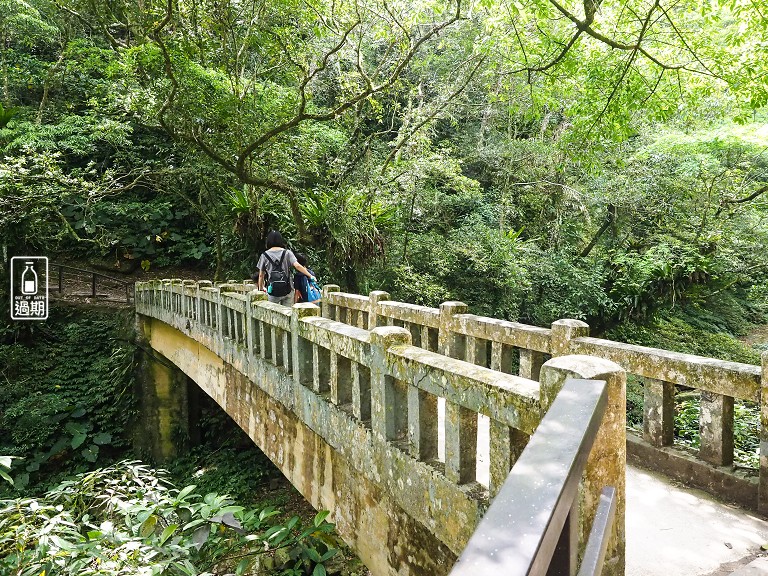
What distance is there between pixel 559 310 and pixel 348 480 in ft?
34.4

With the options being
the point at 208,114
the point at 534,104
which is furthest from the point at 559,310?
the point at 208,114

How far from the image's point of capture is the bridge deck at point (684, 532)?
8.64ft

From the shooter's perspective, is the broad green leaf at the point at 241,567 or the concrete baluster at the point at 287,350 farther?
the concrete baluster at the point at 287,350

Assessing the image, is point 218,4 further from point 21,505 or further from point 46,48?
point 46,48

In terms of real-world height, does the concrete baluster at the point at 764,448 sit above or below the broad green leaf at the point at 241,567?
above

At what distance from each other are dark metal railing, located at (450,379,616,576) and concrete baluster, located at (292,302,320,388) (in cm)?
314

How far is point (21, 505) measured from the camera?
3811 mm

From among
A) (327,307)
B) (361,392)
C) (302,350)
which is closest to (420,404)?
(361,392)

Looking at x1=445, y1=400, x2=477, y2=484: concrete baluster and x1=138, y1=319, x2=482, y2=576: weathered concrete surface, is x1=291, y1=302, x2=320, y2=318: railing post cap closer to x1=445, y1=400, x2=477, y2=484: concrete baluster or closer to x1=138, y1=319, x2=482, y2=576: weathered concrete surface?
x1=138, y1=319, x2=482, y2=576: weathered concrete surface

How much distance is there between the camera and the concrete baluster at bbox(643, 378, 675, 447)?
3961 millimetres

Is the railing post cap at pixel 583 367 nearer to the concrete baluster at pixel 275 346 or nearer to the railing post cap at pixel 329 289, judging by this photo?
the concrete baluster at pixel 275 346

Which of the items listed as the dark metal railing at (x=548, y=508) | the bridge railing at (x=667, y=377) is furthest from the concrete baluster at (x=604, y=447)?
the bridge railing at (x=667, y=377)

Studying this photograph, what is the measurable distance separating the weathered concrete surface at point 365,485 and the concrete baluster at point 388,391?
0.13 meters

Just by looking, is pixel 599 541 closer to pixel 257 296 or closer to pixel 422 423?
pixel 422 423
